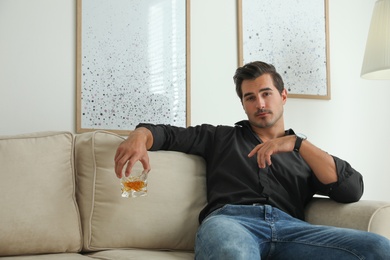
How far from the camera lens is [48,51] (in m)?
2.40

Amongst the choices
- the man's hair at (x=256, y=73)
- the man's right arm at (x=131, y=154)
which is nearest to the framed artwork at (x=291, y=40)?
the man's hair at (x=256, y=73)

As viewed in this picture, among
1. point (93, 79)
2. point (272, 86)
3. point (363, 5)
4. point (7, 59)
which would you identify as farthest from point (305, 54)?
point (7, 59)

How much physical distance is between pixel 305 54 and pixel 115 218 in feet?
5.32

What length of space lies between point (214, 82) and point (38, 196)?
124 centimetres

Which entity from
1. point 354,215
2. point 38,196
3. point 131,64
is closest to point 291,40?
point 131,64

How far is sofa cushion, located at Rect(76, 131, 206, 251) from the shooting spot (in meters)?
1.96

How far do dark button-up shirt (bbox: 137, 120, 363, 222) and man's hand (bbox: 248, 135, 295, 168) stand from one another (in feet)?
0.51

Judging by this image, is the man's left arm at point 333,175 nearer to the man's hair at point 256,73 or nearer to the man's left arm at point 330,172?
the man's left arm at point 330,172

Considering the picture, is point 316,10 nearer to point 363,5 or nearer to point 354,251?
point 363,5

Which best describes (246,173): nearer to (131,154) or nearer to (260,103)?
(260,103)

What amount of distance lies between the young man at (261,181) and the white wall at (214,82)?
0.44 meters

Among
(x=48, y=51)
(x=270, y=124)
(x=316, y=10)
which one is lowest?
(x=270, y=124)

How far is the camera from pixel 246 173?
208 centimetres

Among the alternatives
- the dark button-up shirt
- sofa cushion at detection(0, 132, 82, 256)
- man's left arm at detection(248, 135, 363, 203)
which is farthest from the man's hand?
sofa cushion at detection(0, 132, 82, 256)
